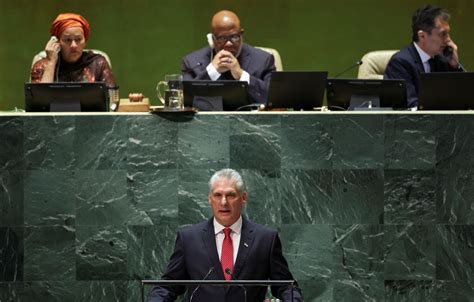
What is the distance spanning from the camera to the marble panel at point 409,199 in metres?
6.20

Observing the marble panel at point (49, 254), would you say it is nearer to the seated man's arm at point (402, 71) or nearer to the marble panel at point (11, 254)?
the marble panel at point (11, 254)

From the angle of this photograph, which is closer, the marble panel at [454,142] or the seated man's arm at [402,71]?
the marble panel at [454,142]

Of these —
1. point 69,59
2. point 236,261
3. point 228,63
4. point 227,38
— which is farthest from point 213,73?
point 236,261

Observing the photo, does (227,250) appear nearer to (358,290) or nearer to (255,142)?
(255,142)

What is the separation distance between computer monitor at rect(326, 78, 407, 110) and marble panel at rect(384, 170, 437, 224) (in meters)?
0.60

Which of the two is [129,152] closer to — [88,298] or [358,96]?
[88,298]

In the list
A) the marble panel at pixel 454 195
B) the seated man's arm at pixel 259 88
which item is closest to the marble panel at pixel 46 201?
the seated man's arm at pixel 259 88

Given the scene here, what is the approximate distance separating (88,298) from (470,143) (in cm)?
236

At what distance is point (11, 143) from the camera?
6.20m

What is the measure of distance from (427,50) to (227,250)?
285 cm

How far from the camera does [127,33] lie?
940cm

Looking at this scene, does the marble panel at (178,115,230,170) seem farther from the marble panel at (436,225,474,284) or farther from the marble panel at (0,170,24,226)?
the marble panel at (436,225,474,284)

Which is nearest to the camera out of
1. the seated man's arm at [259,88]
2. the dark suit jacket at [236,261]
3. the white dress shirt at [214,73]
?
the dark suit jacket at [236,261]

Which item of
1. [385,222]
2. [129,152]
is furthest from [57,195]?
[385,222]
